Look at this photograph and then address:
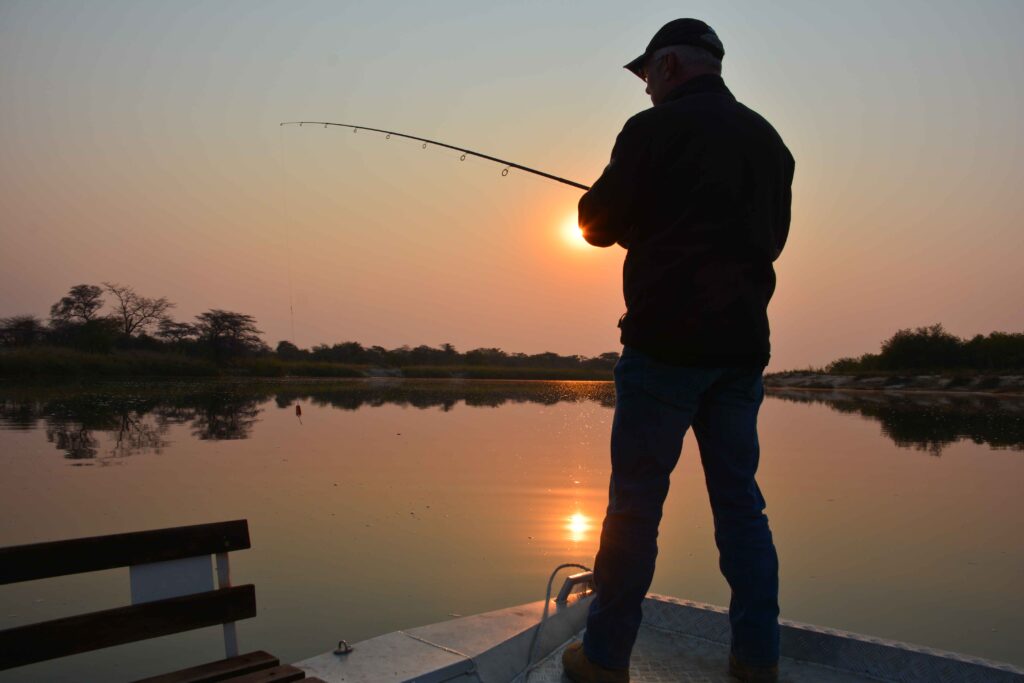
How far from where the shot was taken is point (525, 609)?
9.12ft

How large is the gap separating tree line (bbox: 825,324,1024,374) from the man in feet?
102

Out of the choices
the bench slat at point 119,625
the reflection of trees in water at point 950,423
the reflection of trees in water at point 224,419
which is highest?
the reflection of trees in water at point 224,419

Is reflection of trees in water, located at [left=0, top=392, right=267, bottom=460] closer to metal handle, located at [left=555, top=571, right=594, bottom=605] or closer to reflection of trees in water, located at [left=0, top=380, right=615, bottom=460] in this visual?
reflection of trees in water, located at [left=0, top=380, right=615, bottom=460]

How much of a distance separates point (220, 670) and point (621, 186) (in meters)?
1.68

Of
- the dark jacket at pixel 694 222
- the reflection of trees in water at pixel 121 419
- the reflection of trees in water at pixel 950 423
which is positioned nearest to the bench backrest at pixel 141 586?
the dark jacket at pixel 694 222

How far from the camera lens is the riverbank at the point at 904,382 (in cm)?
2727

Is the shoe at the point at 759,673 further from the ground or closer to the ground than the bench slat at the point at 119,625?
closer to the ground

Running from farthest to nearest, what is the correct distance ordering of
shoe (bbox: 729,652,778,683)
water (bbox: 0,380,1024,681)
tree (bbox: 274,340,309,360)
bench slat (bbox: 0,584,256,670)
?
tree (bbox: 274,340,309,360)
water (bbox: 0,380,1024,681)
shoe (bbox: 729,652,778,683)
bench slat (bbox: 0,584,256,670)

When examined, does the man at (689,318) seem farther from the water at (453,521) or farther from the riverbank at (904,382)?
the riverbank at (904,382)

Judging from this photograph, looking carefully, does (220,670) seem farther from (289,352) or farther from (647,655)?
(289,352)

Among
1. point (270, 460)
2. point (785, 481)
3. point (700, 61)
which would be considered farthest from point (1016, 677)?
point (270, 460)

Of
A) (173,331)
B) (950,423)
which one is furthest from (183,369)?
(950,423)

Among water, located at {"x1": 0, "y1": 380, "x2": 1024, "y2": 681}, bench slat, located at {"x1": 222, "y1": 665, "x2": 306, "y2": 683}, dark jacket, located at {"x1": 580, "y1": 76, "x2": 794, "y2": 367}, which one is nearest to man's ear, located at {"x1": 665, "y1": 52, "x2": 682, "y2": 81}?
dark jacket, located at {"x1": 580, "y1": 76, "x2": 794, "y2": 367}

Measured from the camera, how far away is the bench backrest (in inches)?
72.3
